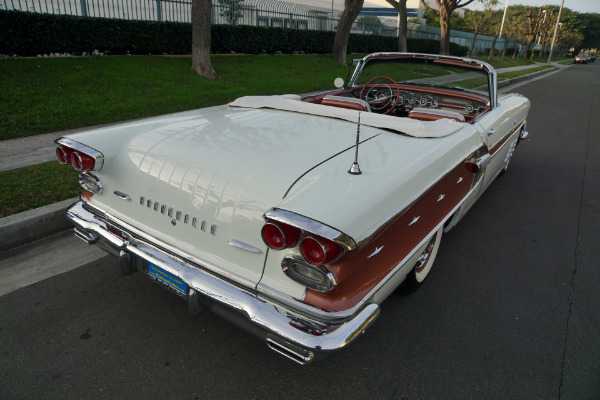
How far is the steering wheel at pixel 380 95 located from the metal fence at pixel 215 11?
8.39m

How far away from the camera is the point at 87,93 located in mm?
7434

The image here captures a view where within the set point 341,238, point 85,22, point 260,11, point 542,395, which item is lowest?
point 542,395

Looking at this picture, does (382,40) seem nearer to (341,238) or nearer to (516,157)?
(516,157)

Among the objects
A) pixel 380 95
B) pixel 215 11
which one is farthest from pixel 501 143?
pixel 215 11

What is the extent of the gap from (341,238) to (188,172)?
3.05 feet

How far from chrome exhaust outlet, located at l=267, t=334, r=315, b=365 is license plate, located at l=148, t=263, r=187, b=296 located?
1.76 ft

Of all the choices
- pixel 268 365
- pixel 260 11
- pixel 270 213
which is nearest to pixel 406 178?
pixel 270 213

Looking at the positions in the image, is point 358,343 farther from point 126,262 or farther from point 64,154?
point 64,154

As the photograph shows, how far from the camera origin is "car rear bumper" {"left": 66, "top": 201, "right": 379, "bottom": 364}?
5.63 feet

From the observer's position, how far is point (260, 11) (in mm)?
16500

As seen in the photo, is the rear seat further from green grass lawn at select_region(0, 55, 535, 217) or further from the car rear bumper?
green grass lawn at select_region(0, 55, 535, 217)

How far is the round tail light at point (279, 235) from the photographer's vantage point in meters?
1.69

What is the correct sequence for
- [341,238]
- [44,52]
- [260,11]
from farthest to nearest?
1. [260,11]
2. [44,52]
3. [341,238]

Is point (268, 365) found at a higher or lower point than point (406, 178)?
lower
